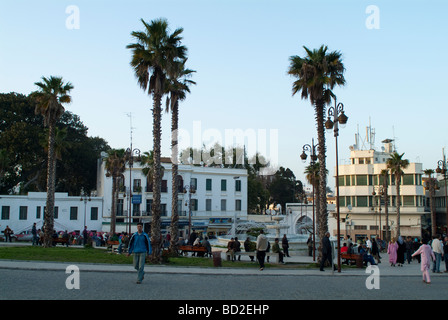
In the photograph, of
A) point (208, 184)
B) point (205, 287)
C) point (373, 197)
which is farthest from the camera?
point (373, 197)

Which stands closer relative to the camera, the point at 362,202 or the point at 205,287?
the point at 205,287

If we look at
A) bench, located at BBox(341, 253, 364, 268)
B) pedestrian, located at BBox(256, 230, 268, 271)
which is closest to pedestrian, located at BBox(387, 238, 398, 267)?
bench, located at BBox(341, 253, 364, 268)

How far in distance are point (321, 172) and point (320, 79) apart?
14.9 ft

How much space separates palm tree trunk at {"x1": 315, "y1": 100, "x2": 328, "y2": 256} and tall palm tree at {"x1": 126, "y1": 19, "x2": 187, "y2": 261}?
7420 millimetres

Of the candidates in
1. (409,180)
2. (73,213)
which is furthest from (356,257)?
(409,180)

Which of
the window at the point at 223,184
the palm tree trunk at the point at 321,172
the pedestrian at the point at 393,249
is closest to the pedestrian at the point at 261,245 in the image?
the palm tree trunk at the point at 321,172

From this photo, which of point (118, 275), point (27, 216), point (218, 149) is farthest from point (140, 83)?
point (218, 149)

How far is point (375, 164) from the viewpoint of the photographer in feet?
217

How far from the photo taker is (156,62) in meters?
20.6

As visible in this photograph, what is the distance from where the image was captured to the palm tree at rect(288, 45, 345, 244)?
22125 millimetres

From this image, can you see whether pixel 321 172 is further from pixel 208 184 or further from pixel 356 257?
pixel 208 184

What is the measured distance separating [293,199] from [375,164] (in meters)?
22.7

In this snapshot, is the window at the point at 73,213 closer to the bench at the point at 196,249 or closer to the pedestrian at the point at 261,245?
the bench at the point at 196,249

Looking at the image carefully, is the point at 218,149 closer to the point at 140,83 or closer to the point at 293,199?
the point at 293,199
